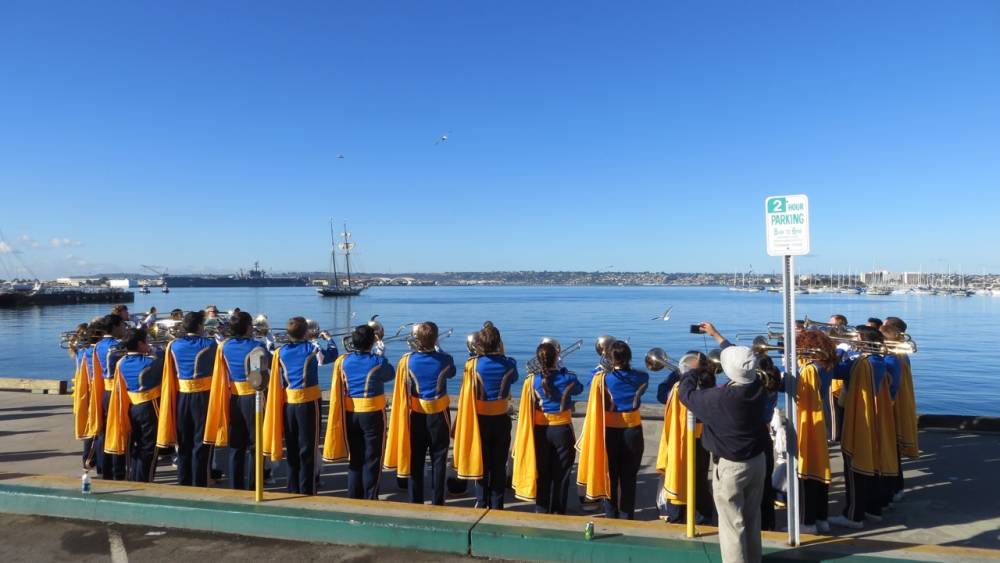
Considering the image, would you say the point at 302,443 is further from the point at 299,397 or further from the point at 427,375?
the point at 427,375

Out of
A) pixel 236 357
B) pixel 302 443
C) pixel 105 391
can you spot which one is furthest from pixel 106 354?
pixel 302 443

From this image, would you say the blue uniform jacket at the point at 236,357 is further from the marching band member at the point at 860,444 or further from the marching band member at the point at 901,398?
the marching band member at the point at 901,398

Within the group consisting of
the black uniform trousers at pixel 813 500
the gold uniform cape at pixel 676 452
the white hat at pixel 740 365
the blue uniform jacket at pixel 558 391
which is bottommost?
the black uniform trousers at pixel 813 500

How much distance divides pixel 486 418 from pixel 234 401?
2.56m

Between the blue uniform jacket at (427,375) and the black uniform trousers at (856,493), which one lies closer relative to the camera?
the black uniform trousers at (856,493)

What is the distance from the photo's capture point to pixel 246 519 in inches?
190

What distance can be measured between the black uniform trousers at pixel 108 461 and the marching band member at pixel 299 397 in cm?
188

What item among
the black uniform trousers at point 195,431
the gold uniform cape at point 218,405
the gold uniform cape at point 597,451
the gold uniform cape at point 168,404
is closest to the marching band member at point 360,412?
the gold uniform cape at point 218,405

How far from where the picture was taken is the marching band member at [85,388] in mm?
6754

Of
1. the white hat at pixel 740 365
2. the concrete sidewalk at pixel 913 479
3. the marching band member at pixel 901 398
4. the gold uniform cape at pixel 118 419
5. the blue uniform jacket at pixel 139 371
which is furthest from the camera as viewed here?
the gold uniform cape at pixel 118 419

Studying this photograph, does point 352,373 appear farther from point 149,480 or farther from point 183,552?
point 149,480

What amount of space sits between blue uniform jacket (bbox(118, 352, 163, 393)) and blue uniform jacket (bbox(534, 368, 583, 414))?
387cm

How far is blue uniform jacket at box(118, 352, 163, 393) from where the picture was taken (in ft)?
20.3

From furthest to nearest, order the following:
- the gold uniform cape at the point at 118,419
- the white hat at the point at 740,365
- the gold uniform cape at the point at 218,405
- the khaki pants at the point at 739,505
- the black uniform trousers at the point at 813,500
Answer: the gold uniform cape at the point at 118,419
the gold uniform cape at the point at 218,405
the black uniform trousers at the point at 813,500
the khaki pants at the point at 739,505
the white hat at the point at 740,365
